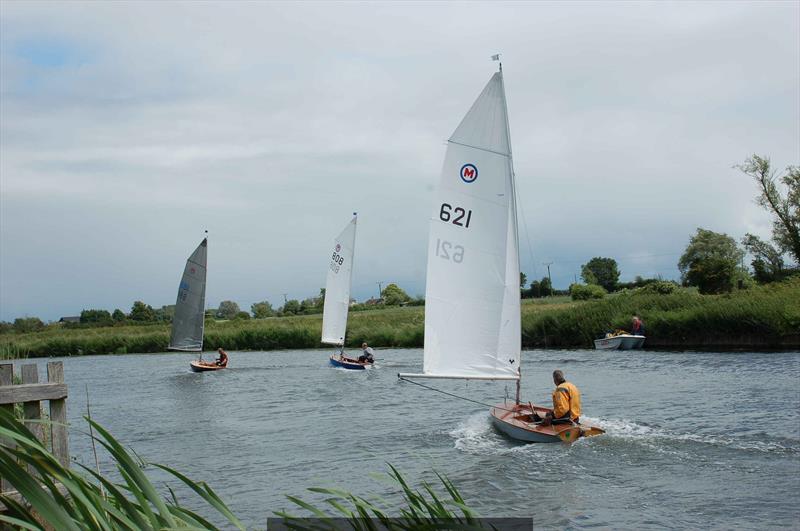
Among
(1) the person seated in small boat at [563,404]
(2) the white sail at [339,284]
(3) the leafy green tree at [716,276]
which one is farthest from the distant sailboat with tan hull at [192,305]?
(3) the leafy green tree at [716,276]

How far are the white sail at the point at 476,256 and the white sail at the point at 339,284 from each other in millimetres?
19898

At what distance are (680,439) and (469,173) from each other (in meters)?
6.91

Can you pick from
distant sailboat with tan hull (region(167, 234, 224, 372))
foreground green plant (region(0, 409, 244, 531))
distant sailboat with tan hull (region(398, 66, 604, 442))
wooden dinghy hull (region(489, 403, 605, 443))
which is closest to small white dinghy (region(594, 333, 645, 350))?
distant sailboat with tan hull (region(167, 234, 224, 372))

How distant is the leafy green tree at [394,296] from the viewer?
101062mm

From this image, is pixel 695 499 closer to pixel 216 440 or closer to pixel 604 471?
pixel 604 471

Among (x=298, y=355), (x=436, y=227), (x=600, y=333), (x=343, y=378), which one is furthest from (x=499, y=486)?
(x=298, y=355)

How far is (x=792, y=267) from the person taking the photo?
65875mm

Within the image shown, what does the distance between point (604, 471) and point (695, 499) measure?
2.06 m

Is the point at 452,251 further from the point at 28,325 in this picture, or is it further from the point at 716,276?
the point at 28,325

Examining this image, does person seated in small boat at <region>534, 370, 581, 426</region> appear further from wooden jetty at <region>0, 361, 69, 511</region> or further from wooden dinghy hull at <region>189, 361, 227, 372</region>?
wooden dinghy hull at <region>189, 361, 227, 372</region>

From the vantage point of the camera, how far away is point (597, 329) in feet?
141

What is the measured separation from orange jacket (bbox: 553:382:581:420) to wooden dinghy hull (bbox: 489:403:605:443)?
0.78 ft

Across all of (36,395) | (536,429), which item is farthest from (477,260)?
(36,395)

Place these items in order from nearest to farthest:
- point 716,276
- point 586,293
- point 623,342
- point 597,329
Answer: point 623,342
point 597,329
point 716,276
point 586,293
